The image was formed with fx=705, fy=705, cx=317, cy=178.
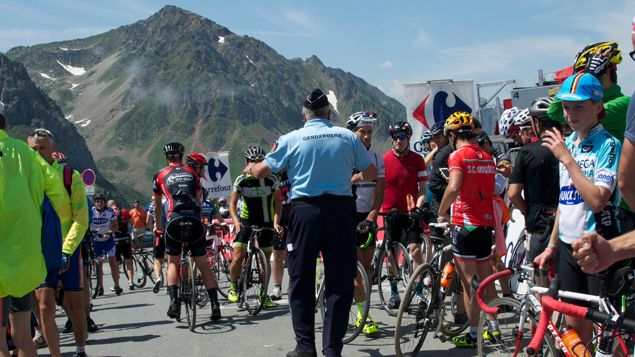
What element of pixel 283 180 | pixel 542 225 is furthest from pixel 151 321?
pixel 542 225

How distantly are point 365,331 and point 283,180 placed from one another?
3621 millimetres

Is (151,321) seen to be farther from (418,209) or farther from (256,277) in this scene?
(418,209)

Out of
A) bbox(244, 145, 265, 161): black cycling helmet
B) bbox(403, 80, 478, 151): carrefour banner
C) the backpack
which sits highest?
bbox(403, 80, 478, 151): carrefour banner

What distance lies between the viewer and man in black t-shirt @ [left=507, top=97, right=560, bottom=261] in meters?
5.75

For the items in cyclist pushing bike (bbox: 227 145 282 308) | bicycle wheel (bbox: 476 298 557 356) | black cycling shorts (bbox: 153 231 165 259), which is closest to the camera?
bicycle wheel (bbox: 476 298 557 356)

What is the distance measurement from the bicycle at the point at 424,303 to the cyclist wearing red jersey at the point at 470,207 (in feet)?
0.60

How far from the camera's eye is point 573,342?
3535mm

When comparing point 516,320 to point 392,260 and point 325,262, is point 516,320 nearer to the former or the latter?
point 325,262

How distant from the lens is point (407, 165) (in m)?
8.34

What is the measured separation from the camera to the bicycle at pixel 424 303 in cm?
593

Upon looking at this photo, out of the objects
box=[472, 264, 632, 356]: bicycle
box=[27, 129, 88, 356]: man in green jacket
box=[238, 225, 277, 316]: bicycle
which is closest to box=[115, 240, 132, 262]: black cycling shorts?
box=[238, 225, 277, 316]: bicycle

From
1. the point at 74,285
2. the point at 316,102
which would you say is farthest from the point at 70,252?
the point at 316,102

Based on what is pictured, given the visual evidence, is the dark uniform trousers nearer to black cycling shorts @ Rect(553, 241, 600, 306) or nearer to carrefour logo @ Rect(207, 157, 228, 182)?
black cycling shorts @ Rect(553, 241, 600, 306)

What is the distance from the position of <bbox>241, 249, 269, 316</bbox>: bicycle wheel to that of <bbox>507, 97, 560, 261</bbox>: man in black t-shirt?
409 centimetres
